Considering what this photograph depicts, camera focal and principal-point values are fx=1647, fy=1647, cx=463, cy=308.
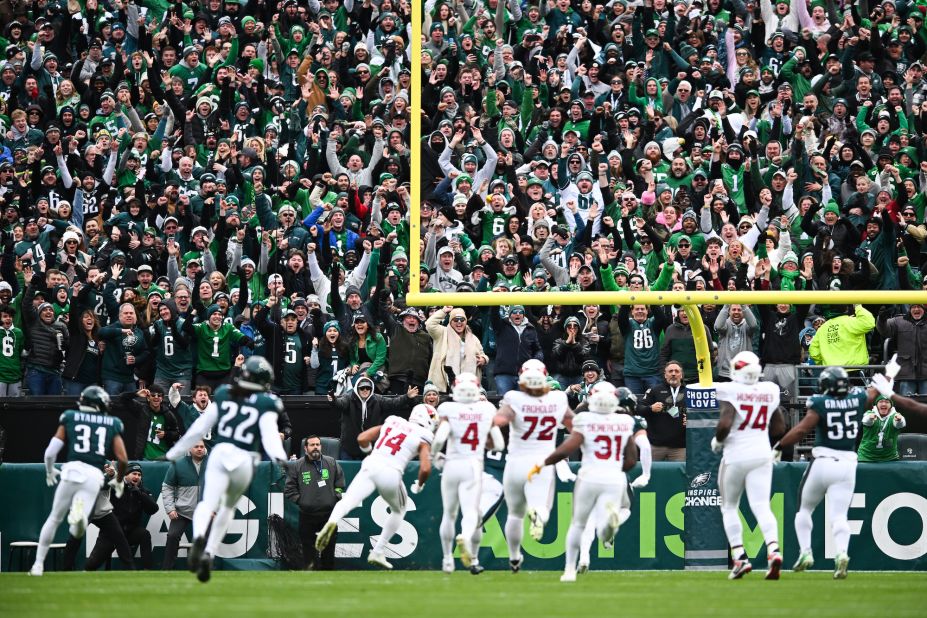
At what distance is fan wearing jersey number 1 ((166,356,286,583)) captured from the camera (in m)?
12.5

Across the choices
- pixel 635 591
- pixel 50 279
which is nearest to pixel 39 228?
pixel 50 279

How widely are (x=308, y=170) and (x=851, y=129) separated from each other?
677 centimetres

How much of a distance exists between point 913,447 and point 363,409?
5826 mm

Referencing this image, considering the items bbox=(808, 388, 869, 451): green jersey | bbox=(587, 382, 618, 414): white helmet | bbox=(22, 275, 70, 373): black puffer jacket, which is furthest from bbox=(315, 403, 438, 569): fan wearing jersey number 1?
bbox=(22, 275, 70, 373): black puffer jacket

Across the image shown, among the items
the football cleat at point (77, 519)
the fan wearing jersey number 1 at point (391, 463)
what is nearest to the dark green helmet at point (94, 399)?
the football cleat at point (77, 519)

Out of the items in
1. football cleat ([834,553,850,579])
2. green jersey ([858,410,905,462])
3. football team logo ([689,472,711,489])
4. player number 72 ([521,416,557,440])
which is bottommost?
football cleat ([834,553,850,579])

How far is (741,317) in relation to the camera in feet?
56.4

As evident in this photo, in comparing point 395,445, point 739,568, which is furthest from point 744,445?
point 395,445

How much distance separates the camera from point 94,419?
14.6m

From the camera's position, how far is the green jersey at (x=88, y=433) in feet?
48.0

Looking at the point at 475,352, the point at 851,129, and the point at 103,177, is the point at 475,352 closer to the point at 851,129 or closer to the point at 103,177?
the point at 851,129

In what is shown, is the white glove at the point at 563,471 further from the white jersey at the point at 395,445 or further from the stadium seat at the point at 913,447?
the stadium seat at the point at 913,447

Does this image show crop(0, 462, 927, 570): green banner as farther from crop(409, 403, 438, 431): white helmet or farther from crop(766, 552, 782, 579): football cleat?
crop(766, 552, 782, 579): football cleat

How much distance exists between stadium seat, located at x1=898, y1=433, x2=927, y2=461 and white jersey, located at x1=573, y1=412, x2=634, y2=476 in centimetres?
482
